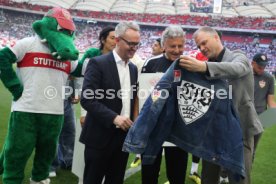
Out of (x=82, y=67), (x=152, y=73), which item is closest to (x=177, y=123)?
(x=152, y=73)

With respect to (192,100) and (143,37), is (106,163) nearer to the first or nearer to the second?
(192,100)

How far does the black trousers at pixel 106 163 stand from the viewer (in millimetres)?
2623

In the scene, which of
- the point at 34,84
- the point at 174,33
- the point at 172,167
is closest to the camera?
the point at 174,33

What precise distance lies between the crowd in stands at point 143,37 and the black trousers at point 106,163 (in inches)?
1400

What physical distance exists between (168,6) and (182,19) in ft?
18.0

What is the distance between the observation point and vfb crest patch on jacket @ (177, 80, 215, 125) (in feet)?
8.07

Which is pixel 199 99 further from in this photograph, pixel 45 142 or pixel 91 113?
pixel 45 142

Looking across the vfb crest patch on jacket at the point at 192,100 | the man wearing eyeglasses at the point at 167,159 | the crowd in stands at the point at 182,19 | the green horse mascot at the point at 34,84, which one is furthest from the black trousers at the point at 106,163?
the crowd in stands at the point at 182,19

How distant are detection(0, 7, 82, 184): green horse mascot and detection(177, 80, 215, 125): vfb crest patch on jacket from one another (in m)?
1.20

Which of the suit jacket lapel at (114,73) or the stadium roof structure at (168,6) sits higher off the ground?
the stadium roof structure at (168,6)

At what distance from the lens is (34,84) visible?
10.2 feet

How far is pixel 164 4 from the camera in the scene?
47.9m

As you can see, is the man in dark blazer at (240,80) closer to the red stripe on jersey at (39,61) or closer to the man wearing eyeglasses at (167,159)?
the man wearing eyeglasses at (167,159)

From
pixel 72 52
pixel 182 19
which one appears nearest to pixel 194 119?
pixel 72 52
